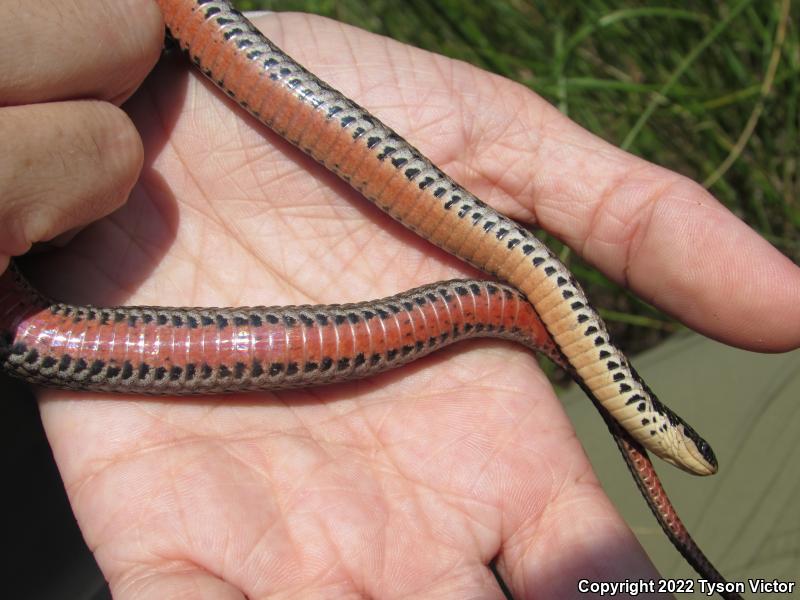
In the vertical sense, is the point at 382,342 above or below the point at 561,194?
below

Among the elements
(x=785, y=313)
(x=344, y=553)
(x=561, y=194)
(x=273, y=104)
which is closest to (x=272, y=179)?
(x=273, y=104)

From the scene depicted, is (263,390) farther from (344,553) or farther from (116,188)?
(116,188)

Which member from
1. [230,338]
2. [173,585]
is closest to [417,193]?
[230,338]

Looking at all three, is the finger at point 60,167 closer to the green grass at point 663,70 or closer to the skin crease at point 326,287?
the skin crease at point 326,287

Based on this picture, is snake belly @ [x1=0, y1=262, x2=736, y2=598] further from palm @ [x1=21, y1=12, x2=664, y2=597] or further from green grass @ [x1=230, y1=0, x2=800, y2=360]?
green grass @ [x1=230, y1=0, x2=800, y2=360]

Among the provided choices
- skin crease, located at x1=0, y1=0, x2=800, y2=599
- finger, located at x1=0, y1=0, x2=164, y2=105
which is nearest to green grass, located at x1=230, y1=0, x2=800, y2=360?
skin crease, located at x1=0, y1=0, x2=800, y2=599

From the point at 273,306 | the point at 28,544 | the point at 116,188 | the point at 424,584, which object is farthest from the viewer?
the point at 28,544
